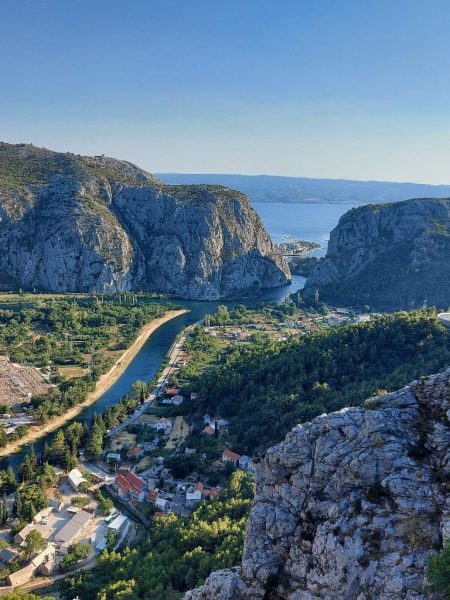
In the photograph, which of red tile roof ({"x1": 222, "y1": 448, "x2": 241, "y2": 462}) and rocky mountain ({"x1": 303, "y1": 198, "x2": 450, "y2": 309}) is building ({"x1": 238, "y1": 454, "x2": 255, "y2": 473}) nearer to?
red tile roof ({"x1": 222, "y1": 448, "x2": 241, "y2": 462})

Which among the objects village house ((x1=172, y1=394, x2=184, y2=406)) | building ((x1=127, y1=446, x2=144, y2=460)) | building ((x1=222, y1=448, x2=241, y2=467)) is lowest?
building ((x1=127, y1=446, x2=144, y2=460))

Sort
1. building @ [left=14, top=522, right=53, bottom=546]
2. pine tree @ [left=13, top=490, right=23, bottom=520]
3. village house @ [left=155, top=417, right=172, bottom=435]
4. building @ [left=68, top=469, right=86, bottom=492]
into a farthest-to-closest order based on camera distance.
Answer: village house @ [left=155, top=417, right=172, bottom=435] < building @ [left=68, top=469, right=86, bottom=492] < pine tree @ [left=13, top=490, right=23, bottom=520] < building @ [left=14, top=522, right=53, bottom=546]

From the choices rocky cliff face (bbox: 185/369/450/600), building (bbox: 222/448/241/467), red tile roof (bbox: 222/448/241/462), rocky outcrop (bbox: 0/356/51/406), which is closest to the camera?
rocky cliff face (bbox: 185/369/450/600)

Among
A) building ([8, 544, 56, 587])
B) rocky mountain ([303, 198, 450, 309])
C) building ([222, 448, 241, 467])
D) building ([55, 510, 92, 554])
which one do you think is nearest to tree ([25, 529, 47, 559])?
building ([8, 544, 56, 587])

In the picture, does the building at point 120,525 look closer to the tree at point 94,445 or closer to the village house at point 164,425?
A: the tree at point 94,445

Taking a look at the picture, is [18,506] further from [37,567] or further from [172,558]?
[172,558]

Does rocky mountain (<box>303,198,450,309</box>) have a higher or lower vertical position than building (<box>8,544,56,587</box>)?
higher

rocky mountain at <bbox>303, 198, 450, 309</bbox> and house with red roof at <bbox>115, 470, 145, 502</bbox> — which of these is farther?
rocky mountain at <bbox>303, 198, 450, 309</bbox>

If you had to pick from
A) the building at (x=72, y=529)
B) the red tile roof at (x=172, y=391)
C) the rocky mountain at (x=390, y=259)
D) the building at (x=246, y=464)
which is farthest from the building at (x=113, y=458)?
the rocky mountain at (x=390, y=259)
